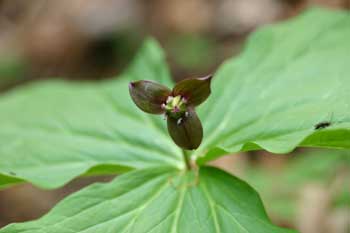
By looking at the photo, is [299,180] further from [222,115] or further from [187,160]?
[187,160]

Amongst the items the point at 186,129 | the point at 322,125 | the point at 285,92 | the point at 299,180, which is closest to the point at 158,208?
the point at 186,129

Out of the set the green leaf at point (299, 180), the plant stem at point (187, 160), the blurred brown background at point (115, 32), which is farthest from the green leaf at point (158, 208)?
the blurred brown background at point (115, 32)

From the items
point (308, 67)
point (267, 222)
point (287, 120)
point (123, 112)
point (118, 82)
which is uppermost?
point (118, 82)

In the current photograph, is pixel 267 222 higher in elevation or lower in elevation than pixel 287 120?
lower

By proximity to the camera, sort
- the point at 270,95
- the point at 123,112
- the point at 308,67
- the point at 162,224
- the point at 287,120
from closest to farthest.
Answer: the point at 162,224, the point at 287,120, the point at 270,95, the point at 308,67, the point at 123,112

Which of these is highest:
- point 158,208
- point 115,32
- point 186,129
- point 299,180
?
point 115,32

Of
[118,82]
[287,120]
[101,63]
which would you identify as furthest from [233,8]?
[287,120]

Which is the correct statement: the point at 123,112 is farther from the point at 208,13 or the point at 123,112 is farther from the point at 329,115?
the point at 208,13
